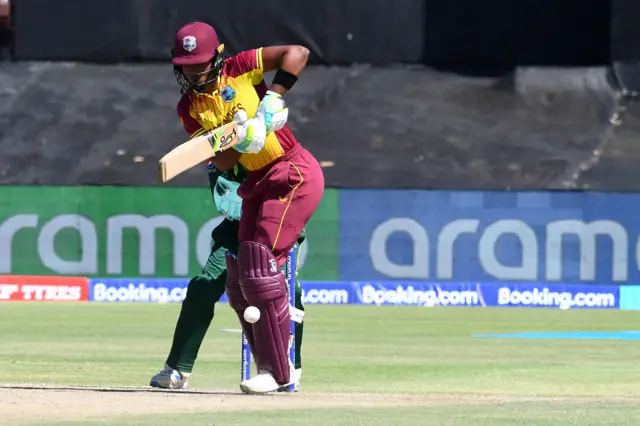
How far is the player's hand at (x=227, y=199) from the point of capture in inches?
276

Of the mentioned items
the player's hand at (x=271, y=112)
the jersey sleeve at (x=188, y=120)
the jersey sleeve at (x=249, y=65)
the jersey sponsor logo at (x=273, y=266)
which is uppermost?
the jersey sleeve at (x=249, y=65)

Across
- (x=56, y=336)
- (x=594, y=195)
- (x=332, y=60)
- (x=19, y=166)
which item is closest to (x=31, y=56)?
(x=19, y=166)

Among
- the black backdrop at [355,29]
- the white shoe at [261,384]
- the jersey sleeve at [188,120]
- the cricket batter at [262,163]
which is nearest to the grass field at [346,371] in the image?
the white shoe at [261,384]

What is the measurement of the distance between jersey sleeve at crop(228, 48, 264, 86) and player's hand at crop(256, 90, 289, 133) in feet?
Result: 0.68

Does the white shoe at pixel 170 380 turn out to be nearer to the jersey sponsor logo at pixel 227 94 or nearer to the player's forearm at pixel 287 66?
the jersey sponsor logo at pixel 227 94

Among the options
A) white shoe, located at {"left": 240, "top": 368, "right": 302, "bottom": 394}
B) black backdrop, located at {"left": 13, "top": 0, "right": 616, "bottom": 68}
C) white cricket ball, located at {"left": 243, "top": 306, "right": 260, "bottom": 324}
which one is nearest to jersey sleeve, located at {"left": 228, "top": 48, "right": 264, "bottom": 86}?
white cricket ball, located at {"left": 243, "top": 306, "right": 260, "bottom": 324}

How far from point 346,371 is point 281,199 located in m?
2.25

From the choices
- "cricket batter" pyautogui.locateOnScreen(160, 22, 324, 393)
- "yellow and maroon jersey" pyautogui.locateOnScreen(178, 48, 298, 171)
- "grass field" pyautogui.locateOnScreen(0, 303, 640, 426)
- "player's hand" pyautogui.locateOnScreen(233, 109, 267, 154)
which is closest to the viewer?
"grass field" pyautogui.locateOnScreen(0, 303, 640, 426)

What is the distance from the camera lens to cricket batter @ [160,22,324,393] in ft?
20.5

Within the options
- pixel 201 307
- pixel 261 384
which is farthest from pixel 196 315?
pixel 261 384

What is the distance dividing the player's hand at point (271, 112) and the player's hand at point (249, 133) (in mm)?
30

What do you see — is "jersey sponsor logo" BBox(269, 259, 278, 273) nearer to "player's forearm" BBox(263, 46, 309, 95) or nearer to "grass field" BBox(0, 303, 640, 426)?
"grass field" BBox(0, 303, 640, 426)

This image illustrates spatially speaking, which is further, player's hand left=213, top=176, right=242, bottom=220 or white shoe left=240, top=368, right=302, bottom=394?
player's hand left=213, top=176, right=242, bottom=220

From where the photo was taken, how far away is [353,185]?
17.7 metres
